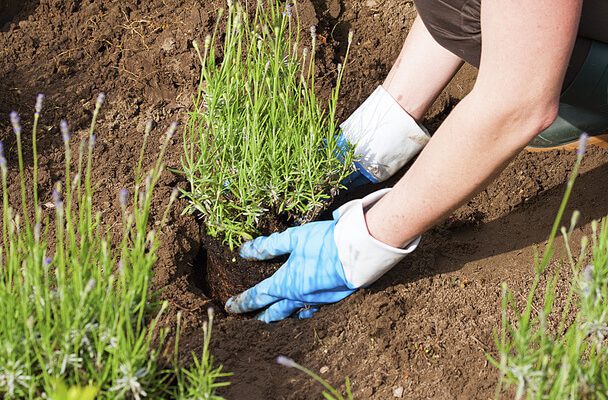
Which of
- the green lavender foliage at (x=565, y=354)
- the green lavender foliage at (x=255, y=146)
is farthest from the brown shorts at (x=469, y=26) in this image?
the green lavender foliage at (x=565, y=354)

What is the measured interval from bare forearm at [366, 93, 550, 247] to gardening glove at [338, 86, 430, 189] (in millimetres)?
510

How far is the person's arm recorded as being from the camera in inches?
71.1

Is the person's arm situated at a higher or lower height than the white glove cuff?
higher

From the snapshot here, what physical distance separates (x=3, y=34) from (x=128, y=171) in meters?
0.91

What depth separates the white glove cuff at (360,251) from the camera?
2326 mm

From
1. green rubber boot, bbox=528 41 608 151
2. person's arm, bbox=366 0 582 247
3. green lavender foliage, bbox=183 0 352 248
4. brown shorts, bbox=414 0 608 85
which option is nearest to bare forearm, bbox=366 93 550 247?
person's arm, bbox=366 0 582 247

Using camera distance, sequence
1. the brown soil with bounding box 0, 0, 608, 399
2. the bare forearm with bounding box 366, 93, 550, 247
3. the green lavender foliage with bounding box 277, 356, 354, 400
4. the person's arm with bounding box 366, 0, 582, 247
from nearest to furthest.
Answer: the green lavender foliage with bounding box 277, 356, 354, 400 → the person's arm with bounding box 366, 0, 582, 247 → the bare forearm with bounding box 366, 93, 550, 247 → the brown soil with bounding box 0, 0, 608, 399

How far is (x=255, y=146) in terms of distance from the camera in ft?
7.88

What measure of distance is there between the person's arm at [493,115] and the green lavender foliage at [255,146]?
305mm

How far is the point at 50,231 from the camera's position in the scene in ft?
8.89

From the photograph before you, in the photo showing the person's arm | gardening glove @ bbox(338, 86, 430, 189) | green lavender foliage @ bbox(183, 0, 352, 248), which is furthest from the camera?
gardening glove @ bbox(338, 86, 430, 189)

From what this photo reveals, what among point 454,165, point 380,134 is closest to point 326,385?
point 454,165

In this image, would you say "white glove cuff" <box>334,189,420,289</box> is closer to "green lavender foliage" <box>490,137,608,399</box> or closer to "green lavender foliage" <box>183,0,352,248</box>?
"green lavender foliage" <box>183,0,352,248</box>

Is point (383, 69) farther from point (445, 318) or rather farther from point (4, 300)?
point (4, 300)
